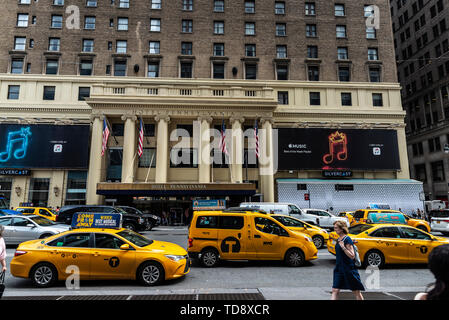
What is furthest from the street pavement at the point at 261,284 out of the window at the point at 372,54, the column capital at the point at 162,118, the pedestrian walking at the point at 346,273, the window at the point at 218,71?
the window at the point at 372,54

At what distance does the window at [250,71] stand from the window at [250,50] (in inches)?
58.3

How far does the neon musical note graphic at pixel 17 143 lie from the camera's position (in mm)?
30594

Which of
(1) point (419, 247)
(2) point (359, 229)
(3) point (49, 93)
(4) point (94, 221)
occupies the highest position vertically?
(3) point (49, 93)

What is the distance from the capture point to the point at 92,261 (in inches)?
303

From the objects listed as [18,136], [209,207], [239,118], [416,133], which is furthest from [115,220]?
[416,133]

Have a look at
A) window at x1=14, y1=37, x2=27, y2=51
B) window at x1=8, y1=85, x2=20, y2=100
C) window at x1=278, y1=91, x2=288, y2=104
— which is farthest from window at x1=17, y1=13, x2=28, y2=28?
window at x1=278, y1=91, x2=288, y2=104

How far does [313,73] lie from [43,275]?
120 ft

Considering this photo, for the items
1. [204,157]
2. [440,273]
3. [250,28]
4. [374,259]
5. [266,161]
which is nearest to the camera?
[440,273]

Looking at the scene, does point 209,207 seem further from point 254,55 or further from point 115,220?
point 254,55

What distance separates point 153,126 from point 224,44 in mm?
14516

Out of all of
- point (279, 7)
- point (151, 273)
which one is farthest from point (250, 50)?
point (151, 273)

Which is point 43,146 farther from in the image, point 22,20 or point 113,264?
point 113,264

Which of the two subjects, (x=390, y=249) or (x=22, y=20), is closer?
(x=390, y=249)

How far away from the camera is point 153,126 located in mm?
32812
